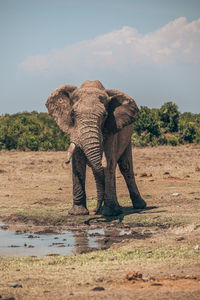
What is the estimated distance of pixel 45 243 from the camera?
31.0ft

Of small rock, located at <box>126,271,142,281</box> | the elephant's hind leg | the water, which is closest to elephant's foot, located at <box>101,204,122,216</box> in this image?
the water

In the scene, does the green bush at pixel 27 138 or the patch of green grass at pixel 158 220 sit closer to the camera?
the patch of green grass at pixel 158 220

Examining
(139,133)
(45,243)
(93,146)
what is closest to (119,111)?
(93,146)

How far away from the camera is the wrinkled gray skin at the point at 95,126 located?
1077 cm

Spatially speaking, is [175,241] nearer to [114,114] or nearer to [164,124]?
[114,114]

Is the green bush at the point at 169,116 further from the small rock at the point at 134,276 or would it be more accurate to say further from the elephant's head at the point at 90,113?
the small rock at the point at 134,276

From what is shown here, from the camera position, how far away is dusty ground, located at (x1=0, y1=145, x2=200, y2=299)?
614 cm

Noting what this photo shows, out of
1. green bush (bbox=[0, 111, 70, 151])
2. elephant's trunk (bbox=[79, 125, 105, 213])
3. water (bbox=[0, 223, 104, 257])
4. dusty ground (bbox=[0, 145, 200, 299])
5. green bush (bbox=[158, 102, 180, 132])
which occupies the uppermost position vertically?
green bush (bbox=[158, 102, 180, 132])

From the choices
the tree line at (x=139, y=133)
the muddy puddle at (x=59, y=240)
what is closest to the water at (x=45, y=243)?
the muddy puddle at (x=59, y=240)

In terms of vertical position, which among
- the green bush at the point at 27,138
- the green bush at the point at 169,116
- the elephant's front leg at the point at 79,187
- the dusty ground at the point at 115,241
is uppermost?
the green bush at the point at 169,116

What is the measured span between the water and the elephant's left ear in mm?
2371

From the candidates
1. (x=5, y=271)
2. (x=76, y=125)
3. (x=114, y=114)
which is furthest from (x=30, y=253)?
(x=114, y=114)

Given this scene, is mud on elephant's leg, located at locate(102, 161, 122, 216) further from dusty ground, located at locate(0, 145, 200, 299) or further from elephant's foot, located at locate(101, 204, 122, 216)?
dusty ground, located at locate(0, 145, 200, 299)

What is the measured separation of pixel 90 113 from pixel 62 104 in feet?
3.97
